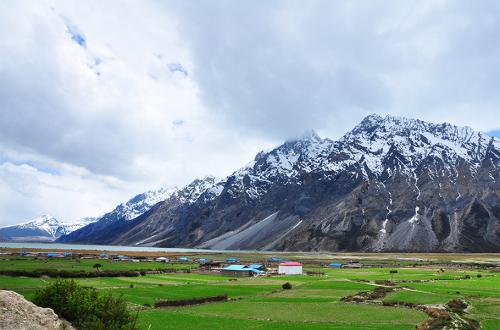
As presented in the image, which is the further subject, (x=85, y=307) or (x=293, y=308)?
(x=293, y=308)

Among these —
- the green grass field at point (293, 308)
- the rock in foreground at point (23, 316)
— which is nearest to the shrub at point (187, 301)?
the green grass field at point (293, 308)

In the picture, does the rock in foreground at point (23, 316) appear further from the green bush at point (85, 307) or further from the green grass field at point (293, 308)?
the green grass field at point (293, 308)

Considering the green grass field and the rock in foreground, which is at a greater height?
the rock in foreground

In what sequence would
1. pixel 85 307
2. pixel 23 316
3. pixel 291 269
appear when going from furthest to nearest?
1. pixel 291 269
2. pixel 85 307
3. pixel 23 316

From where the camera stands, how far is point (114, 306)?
2667cm

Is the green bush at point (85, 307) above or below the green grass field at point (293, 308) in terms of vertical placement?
above

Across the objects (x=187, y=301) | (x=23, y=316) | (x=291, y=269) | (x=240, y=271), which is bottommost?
(x=187, y=301)

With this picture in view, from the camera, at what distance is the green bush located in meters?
25.5

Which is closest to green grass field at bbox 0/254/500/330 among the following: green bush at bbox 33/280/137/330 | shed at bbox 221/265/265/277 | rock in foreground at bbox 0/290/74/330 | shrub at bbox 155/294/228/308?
shrub at bbox 155/294/228/308

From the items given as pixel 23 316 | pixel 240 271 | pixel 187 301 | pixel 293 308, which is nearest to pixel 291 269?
pixel 240 271

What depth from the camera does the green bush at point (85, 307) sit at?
25.5 metres

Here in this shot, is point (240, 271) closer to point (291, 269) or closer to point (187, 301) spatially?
point (291, 269)

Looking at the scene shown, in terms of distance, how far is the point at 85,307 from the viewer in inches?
1049

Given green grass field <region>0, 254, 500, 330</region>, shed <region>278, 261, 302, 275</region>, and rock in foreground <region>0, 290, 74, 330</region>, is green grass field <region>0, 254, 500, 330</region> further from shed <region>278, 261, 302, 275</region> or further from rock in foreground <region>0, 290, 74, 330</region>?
shed <region>278, 261, 302, 275</region>
